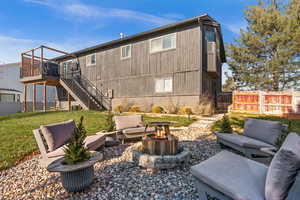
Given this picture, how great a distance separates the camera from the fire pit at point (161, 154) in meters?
3.25

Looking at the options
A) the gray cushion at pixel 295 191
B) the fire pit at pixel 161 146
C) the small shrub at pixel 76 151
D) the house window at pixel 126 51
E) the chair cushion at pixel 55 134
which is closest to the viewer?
the gray cushion at pixel 295 191

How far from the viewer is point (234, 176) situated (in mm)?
2047

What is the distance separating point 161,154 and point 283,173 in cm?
224

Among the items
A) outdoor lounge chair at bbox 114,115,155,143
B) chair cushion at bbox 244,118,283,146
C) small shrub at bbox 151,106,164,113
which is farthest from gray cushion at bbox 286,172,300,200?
small shrub at bbox 151,106,164,113

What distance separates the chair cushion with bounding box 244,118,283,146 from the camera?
3734 mm

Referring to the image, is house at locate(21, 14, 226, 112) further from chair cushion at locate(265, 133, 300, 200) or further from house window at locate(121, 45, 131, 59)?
chair cushion at locate(265, 133, 300, 200)

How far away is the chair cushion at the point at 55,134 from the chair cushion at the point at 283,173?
4.08 meters

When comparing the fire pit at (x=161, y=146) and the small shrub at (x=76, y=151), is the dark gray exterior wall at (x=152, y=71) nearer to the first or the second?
the fire pit at (x=161, y=146)

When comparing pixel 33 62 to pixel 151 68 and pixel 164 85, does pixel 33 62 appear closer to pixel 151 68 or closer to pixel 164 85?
pixel 151 68

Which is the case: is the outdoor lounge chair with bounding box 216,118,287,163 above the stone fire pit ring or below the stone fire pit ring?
above

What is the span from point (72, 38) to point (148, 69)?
9321 millimetres

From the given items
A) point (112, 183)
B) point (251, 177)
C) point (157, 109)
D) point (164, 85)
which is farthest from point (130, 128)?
point (164, 85)

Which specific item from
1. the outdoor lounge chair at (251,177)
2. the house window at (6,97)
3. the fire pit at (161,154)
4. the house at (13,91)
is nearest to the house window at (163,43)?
the fire pit at (161,154)

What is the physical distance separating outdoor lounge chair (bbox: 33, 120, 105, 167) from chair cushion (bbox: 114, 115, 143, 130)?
145 cm
